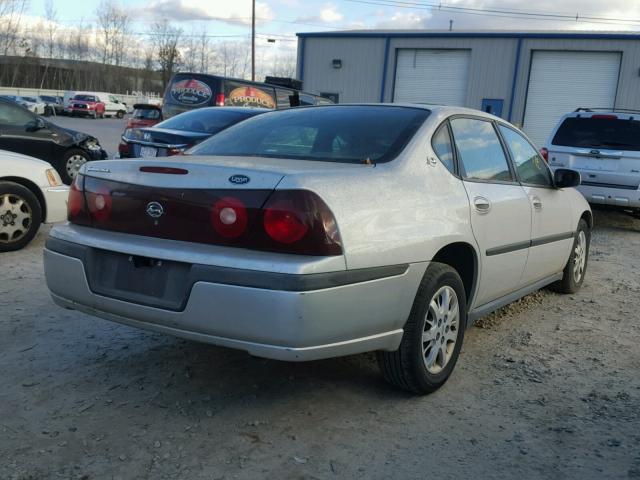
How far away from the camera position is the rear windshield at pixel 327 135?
3.49 m

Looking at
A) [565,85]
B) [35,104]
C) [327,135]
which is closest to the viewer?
[327,135]

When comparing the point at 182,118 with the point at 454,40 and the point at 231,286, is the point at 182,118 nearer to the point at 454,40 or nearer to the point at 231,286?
the point at 231,286

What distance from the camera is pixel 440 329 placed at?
3.45 metres

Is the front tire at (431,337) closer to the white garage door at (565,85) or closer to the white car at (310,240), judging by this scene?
the white car at (310,240)

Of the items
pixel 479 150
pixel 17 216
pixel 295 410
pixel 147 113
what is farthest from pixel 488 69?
pixel 295 410

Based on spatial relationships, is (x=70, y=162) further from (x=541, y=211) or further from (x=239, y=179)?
(x=239, y=179)

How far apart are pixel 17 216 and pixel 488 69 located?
25870mm

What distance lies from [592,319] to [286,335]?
3.25 m

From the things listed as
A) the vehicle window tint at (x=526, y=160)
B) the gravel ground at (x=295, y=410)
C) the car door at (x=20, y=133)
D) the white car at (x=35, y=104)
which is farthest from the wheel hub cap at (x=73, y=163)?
the white car at (x=35, y=104)

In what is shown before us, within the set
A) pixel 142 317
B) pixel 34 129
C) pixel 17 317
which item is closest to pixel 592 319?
pixel 142 317

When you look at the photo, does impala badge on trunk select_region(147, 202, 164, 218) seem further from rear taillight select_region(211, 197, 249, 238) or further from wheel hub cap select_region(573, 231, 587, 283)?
wheel hub cap select_region(573, 231, 587, 283)

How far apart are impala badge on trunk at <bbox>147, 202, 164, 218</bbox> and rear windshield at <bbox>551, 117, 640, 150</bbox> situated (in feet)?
25.9

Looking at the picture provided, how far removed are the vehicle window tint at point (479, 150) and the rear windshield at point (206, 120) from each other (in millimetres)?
4674

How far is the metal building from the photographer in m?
26.5
